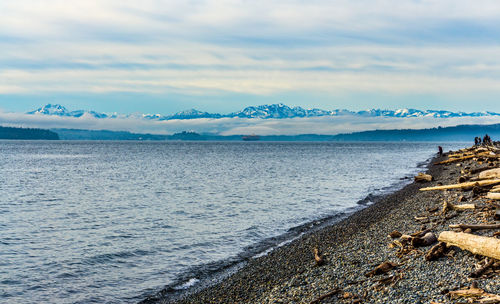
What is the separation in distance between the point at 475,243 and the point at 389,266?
224cm

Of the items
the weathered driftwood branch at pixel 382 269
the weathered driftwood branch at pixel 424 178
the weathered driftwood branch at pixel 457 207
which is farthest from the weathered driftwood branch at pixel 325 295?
the weathered driftwood branch at pixel 424 178

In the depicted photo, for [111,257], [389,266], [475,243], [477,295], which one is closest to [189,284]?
[111,257]

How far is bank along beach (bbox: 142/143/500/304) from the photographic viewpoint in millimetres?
9461

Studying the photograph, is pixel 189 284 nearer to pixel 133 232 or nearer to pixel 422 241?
pixel 422 241

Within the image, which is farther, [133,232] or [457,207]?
[133,232]

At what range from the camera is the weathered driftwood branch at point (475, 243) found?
989 cm

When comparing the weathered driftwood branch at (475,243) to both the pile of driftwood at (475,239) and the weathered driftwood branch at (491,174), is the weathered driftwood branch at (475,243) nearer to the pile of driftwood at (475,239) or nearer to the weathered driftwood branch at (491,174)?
the pile of driftwood at (475,239)

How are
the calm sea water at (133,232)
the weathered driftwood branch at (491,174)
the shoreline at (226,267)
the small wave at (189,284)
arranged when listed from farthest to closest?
the weathered driftwood branch at (491,174) → the calm sea water at (133,232) → the small wave at (189,284) → the shoreline at (226,267)

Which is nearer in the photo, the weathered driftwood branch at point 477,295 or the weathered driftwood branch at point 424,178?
the weathered driftwood branch at point 477,295

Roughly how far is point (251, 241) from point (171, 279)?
19.7 ft

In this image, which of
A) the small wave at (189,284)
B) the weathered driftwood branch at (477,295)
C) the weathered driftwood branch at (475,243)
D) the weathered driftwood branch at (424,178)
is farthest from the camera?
the weathered driftwood branch at (424,178)

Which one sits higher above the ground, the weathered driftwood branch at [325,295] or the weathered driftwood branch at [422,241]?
the weathered driftwood branch at [422,241]

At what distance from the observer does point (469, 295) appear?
28.1 feet

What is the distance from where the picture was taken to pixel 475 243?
10.6 meters
